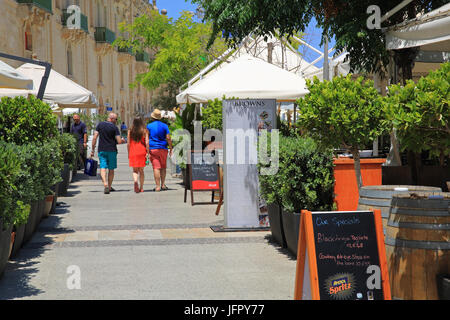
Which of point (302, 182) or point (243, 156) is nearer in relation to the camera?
point (302, 182)

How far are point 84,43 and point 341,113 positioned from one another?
34868 millimetres

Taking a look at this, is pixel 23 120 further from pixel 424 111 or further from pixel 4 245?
pixel 424 111

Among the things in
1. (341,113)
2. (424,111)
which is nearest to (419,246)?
(424,111)

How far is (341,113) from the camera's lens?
5477mm

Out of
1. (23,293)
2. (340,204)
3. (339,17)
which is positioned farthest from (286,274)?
(339,17)

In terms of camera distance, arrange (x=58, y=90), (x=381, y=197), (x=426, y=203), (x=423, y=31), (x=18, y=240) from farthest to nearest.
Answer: (x=58, y=90), (x=18, y=240), (x=423, y=31), (x=381, y=197), (x=426, y=203)

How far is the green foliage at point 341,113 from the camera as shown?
551cm

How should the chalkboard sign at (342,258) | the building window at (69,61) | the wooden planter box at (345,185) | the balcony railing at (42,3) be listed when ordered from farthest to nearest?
the building window at (69,61), the balcony railing at (42,3), the wooden planter box at (345,185), the chalkboard sign at (342,258)

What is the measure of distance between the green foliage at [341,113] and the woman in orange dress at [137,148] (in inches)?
316

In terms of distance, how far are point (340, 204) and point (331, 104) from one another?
1598 mm

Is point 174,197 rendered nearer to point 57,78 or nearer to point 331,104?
point 57,78

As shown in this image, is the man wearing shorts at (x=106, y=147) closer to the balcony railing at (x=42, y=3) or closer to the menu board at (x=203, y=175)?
the menu board at (x=203, y=175)

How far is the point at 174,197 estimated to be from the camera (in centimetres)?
1252

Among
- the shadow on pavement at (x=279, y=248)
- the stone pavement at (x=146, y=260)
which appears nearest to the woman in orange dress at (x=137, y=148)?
the stone pavement at (x=146, y=260)
